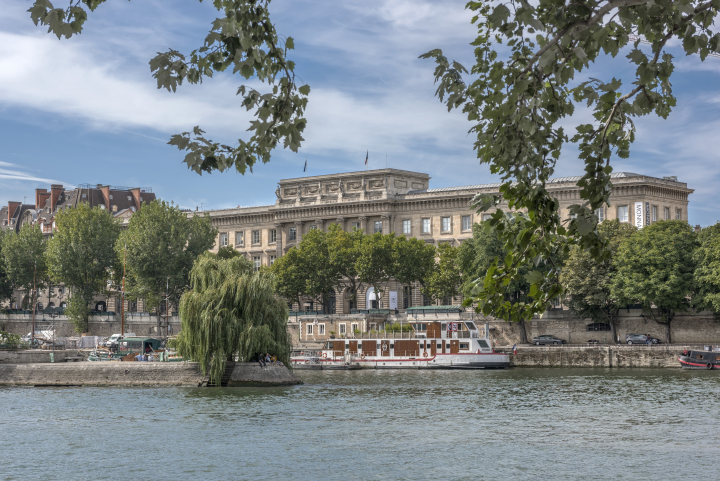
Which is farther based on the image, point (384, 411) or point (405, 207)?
point (405, 207)

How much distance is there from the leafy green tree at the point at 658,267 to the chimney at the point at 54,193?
86.4 metres

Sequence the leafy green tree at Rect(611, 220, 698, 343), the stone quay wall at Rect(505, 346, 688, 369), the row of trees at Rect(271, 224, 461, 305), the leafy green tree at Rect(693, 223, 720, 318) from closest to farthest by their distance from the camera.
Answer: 1. the stone quay wall at Rect(505, 346, 688, 369)
2. the leafy green tree at Rect(693, 223, 720, 318)
3. the leafy green tree at Rect(611, 220, 698, 343)
4. the row of trees at Rect(271, 224, 461, 305)

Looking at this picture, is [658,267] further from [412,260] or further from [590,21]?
[590,21]

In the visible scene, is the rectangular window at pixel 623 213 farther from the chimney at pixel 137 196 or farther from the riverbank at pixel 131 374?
the chimney at pixel 137 196

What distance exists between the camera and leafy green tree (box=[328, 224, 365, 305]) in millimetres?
86250

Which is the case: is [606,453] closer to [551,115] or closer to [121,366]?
[551,115]

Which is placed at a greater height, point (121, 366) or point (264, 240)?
point (264, 240)

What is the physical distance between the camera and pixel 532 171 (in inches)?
378

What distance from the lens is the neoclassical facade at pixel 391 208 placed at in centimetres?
8475

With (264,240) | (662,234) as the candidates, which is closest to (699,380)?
(662,234)

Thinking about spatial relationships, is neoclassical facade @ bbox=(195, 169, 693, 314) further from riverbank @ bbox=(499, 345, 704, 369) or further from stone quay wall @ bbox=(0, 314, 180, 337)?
riverbank @ bbox=(499, 345, 704, 369)

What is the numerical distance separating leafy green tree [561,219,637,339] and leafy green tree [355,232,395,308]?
1883 centimetres

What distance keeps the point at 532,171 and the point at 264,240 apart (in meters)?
97.4

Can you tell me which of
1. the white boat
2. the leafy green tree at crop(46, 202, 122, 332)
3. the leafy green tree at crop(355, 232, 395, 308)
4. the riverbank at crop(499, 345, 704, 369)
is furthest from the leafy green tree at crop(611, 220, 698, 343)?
the leafy green tree at crop(46, 202, 122, 332)
